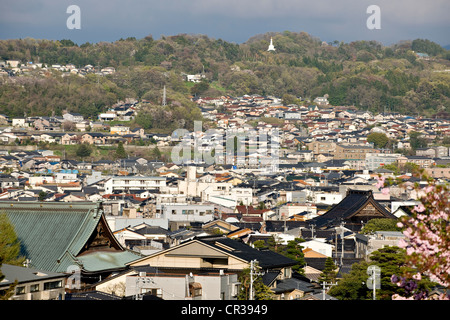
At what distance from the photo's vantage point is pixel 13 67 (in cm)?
7188

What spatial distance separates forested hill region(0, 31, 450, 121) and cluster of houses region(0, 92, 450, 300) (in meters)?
4.10

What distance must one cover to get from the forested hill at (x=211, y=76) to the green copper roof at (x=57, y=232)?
52.7 metres

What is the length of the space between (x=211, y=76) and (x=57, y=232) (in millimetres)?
75086

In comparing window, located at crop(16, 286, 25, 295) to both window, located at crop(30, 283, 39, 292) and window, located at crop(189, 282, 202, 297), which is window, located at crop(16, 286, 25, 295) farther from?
window, located at crop(189, 282, 202, 297)

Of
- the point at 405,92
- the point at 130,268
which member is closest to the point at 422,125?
the point at 405,92

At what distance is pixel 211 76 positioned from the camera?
276ft

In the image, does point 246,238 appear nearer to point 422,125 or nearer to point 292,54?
point 422,125

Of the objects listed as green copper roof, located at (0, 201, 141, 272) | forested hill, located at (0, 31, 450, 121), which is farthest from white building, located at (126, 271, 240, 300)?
forested hill, located at (0, 31, 450, 121)

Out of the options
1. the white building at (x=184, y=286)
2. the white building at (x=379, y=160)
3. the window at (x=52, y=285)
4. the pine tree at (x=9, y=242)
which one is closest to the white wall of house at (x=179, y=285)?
the white building at (x=184, y=286)

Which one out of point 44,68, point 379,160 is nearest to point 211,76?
point 44,68

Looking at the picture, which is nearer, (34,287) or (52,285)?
(34,287)

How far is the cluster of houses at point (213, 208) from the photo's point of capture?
9.11 metres

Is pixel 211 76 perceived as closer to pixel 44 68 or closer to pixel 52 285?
pixel 44 68
